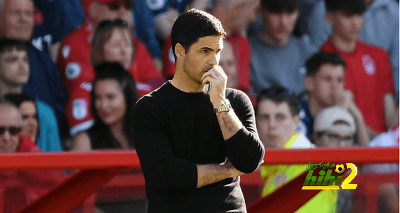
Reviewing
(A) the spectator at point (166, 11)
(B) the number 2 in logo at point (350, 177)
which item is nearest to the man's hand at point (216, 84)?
(B) the number 2 in logo at point (350, 177)

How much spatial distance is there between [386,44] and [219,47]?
9.10ft

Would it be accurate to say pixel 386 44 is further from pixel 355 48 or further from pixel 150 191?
pixel 150 191

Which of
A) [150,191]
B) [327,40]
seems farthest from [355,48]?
[150,191]

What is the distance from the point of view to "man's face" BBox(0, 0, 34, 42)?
290cm

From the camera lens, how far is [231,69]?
10.4 feet

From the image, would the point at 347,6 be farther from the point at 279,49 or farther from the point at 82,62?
the point at 82,62

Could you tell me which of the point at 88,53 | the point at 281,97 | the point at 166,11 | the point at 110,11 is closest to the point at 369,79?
the point at 281,97

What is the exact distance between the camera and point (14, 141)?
2.65 meters

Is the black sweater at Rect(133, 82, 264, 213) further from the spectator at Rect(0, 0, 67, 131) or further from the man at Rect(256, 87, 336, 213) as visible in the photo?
the spectator at Rect(0, 0, 67, 131)

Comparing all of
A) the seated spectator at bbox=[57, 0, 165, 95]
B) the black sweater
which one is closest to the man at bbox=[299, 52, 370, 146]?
the seated spectator at bbox=[57, 0, 165, 95]

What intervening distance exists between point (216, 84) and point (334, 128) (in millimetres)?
Answer: 2196

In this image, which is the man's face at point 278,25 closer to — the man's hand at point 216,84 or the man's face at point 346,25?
the man's face at point 346,25

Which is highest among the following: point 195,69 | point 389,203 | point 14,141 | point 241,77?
point 195,69

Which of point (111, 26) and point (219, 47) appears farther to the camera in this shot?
point (111, 26)
